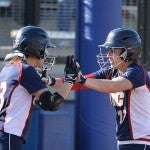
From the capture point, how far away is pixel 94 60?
5.51 metres

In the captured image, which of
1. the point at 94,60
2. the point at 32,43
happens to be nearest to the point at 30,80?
the point at 32,43

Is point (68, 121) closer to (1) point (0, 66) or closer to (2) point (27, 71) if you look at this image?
(1) point (0, 66)

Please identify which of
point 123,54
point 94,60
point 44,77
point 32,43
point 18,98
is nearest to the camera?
point 18,98

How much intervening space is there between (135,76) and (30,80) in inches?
28.2

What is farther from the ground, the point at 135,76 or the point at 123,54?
the point at 123,54

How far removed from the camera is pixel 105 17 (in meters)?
5.44

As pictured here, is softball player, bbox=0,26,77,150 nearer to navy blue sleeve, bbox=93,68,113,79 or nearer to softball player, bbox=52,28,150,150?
softball player, bbox=52,28,150,150

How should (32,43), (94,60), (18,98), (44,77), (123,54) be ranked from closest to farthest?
(18,98), (32,43), (123,54), (44,77), (94,60)

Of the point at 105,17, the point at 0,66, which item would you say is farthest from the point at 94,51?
the point at 0,66

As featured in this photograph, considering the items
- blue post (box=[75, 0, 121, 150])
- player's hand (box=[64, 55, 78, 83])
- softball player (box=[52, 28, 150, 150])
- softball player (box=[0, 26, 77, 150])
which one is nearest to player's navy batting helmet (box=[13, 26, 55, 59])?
softball player (box=[0, 26, 77, 150])

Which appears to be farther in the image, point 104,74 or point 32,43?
point 104,74

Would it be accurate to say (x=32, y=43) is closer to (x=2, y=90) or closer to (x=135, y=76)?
(x=2, y=90)

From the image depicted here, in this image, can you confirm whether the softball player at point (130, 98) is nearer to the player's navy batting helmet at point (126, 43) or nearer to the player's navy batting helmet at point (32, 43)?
the player's navy batting helmet at point (126, 43)

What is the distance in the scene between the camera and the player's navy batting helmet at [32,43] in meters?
4.07
